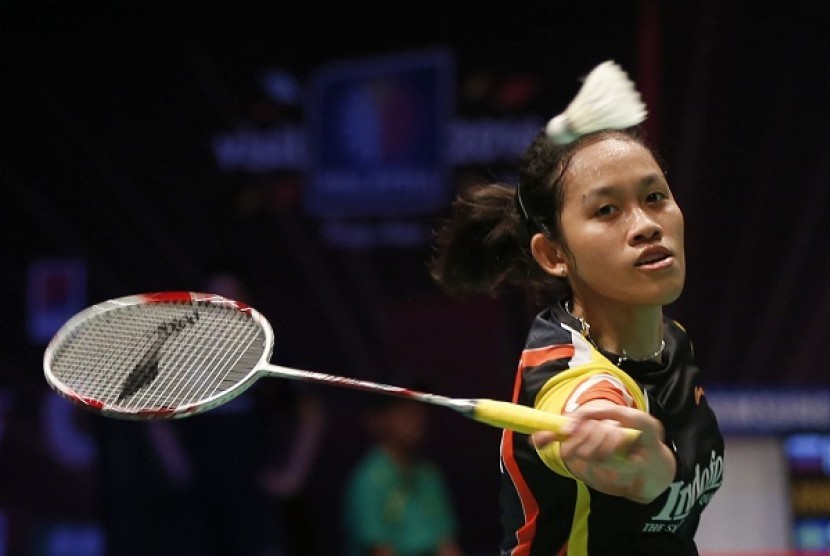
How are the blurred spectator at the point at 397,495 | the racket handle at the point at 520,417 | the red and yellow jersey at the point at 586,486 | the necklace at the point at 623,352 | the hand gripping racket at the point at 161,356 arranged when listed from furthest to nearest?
the blurred spectator at the point at 397,495, the hand gripping racket at the point at 161,356, the necklace at the point at 623,352, the red and yellow jersey at the point at 586,486, the racket handle at the point at 520,417

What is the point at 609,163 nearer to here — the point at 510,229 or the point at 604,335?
the point at 604,335

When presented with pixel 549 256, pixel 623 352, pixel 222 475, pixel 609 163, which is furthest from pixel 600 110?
pixel 222 475

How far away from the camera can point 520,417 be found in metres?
1.80

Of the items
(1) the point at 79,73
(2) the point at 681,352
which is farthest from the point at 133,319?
(1) the point at 79,73

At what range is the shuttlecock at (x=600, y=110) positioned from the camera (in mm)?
2129

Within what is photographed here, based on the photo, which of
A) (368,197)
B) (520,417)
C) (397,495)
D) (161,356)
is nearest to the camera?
(520,417)

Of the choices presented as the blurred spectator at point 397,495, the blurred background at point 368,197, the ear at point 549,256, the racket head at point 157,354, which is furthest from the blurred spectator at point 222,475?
the ear at point 549,256

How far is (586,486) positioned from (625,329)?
26 cm

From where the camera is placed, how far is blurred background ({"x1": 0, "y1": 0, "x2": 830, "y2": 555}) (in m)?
5.23

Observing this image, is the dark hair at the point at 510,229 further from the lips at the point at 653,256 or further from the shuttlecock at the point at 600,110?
the lips at the point at 653,256

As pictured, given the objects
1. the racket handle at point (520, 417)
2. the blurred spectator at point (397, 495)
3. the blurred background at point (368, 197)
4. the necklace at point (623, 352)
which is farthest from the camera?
the blurred spectator at point (397, 495)

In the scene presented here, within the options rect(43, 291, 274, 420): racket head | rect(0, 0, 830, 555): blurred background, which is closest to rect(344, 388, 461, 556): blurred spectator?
rect(0, 0, 830, 555): blurred background

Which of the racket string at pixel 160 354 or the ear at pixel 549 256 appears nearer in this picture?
the ear at pixel 549 256

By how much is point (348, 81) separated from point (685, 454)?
3.80 meters
